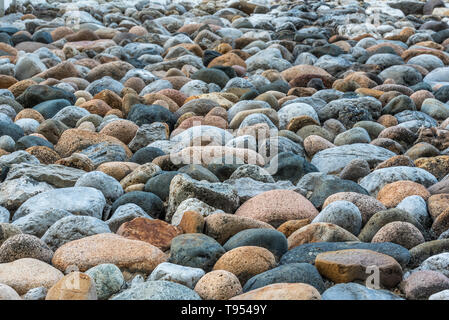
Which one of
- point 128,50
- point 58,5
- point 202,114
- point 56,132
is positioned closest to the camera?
point 56,132

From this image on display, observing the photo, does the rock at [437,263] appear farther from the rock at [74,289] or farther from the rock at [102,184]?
the rock at [102,184]

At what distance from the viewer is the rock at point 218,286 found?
8.67ft

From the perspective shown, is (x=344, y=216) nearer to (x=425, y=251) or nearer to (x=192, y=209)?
(x=425, y=251)

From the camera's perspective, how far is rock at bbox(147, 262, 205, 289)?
2758 mm

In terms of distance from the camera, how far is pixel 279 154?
4.48m

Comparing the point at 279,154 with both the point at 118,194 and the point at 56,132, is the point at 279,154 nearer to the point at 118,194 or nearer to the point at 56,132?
the point at 118,194

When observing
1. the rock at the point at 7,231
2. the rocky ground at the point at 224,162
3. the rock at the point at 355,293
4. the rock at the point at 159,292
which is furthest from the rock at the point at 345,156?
the rock at the point at 7,231

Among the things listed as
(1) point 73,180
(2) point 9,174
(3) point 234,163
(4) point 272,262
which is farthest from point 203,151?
(4) point 272,262

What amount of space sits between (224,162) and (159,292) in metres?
1.90

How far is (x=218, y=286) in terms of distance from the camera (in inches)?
105

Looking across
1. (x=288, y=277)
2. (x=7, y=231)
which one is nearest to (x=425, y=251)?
(x=288, y=277)

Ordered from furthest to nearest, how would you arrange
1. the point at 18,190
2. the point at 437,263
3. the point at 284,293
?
the point at 18,190 < the point at 437,263 < the point at 284,293

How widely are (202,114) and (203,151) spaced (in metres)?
1.23

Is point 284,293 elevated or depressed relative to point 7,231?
elevated
